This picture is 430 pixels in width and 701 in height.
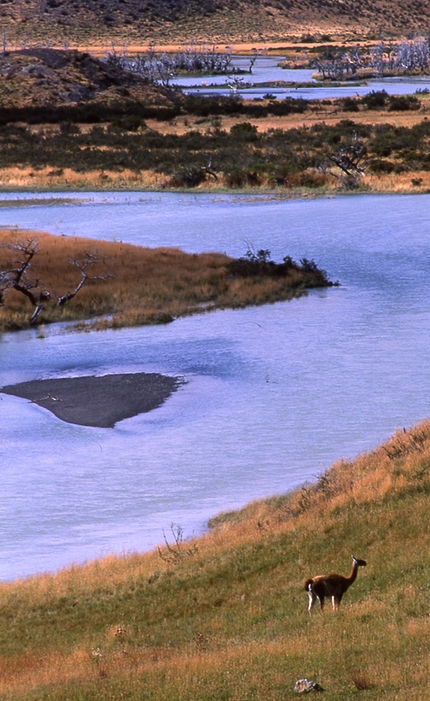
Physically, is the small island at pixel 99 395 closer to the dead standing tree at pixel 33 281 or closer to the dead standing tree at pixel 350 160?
the dead standing tree at pixel 33 281

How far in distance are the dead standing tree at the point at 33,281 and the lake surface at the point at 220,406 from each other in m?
2.08

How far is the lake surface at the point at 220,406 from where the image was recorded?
2053 cm

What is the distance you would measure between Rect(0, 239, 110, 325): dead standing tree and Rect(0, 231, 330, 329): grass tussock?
0.12 m

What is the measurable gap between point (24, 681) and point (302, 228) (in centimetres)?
4152

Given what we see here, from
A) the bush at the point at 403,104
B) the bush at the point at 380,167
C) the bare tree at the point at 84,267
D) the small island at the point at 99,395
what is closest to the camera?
the small island at the point at 99,395

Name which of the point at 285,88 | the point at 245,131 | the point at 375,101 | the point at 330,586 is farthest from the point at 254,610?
the point at 285,88

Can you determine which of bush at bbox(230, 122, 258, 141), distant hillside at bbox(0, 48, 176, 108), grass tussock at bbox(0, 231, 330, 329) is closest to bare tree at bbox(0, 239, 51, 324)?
grass tussock at bbox(0, 231, 330, 329)

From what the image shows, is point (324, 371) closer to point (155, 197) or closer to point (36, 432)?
point (36, 432)

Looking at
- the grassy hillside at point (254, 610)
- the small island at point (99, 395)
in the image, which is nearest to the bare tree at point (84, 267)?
the small island at point (99, 395)

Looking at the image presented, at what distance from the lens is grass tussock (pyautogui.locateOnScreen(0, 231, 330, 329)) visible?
36531 millimetres

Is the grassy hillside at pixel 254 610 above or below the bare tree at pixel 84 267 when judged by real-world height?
above

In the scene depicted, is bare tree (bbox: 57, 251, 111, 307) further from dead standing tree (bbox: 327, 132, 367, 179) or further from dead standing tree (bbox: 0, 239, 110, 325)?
dead standing tree (bbox: 327, 132, 367, 179)

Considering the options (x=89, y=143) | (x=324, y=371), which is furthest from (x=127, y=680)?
(x=89, y=143)

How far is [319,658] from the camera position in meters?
9.55
